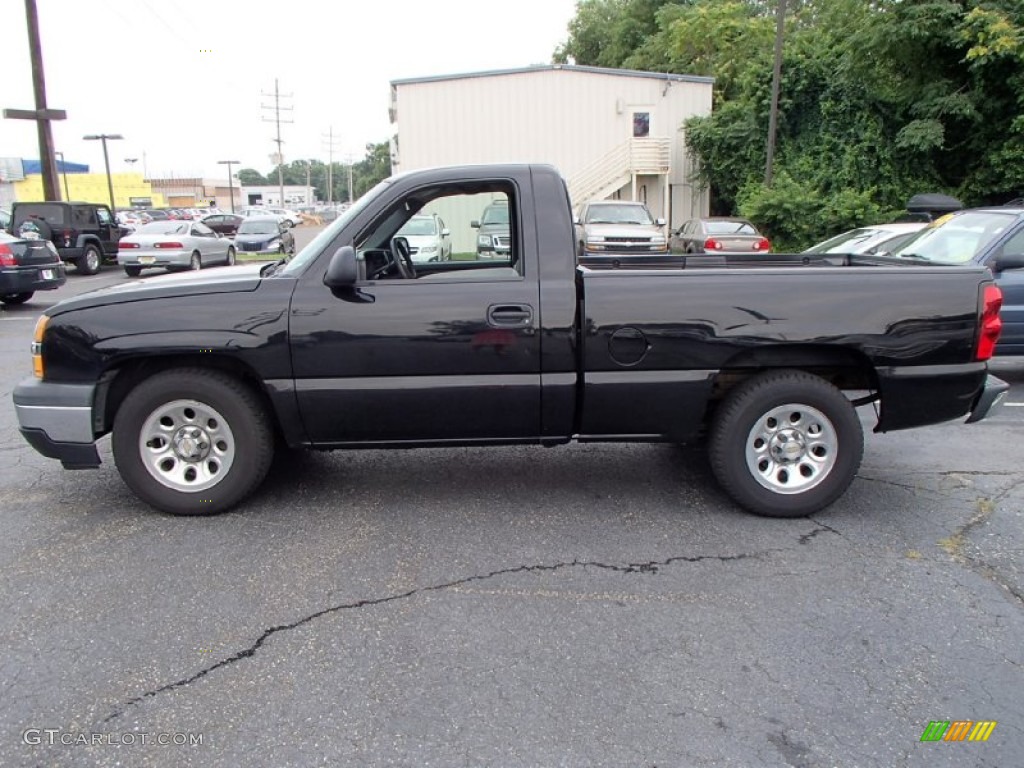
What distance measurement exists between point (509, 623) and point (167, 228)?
2067cm

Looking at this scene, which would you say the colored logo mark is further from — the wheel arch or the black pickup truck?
the wheel arch

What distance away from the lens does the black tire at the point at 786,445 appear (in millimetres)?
4312

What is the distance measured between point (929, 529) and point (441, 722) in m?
2.97

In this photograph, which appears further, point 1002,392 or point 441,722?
point 1002,392

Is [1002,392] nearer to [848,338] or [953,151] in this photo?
[848,338]

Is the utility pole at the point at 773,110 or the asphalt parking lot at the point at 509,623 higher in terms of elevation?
the utility pole at the point at 773,110

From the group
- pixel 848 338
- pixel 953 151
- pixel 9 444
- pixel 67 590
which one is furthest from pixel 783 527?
pixel 953 151

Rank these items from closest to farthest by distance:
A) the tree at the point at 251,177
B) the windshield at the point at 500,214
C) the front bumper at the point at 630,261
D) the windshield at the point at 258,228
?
1. the windshield at the point at 500,214
2. the front bumper at the point at 630,261
3. the windshield at the point at 258,228
4. the tree at the point at 251,177

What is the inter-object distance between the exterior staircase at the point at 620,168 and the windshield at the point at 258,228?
36.9 feet

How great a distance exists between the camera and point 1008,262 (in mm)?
7195

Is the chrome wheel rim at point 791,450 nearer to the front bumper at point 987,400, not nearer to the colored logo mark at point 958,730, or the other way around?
the front bumper at point 987,400

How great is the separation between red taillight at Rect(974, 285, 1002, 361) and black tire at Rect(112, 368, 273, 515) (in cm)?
387

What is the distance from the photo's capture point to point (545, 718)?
8.82ft

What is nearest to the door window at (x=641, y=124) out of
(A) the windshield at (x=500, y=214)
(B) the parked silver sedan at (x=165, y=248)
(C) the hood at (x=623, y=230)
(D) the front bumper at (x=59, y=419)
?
(C) the hood at (x=623, y=230)
